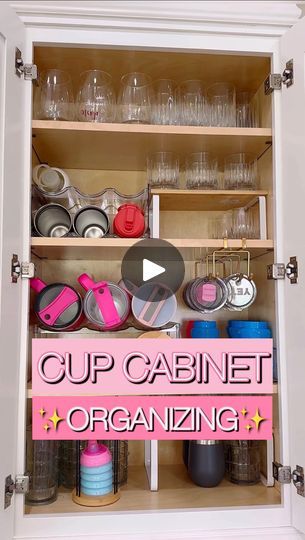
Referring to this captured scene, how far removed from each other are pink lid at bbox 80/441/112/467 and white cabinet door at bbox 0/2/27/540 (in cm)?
21

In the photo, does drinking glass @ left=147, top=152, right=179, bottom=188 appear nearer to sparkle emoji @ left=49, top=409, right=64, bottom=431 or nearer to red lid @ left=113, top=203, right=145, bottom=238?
red lid @ left=113, top=203, right=145, bottom=238

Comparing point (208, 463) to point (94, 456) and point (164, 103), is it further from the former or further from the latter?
point (164, 103)

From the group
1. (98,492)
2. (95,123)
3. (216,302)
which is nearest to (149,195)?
(95,123)

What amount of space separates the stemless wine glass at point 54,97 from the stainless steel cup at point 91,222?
26 cm

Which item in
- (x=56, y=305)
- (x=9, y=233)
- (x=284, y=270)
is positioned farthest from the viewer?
(x=56, y=305)

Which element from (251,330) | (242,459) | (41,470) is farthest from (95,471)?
(251,330)

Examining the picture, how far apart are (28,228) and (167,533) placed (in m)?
0.79

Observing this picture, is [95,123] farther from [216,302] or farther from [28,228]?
[216,302]

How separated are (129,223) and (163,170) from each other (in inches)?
8.9

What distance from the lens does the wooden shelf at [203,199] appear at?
4.43 ft

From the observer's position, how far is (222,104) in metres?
1.42

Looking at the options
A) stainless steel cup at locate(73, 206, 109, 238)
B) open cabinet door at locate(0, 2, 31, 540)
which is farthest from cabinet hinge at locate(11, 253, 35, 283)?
stainless steel cup at locate(73, 206, 109, 238)

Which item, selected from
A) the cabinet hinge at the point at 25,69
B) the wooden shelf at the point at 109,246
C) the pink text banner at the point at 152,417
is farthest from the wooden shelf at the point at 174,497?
the cabinet hinge at the point at 25,69

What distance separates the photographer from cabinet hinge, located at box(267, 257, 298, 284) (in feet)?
3.75
